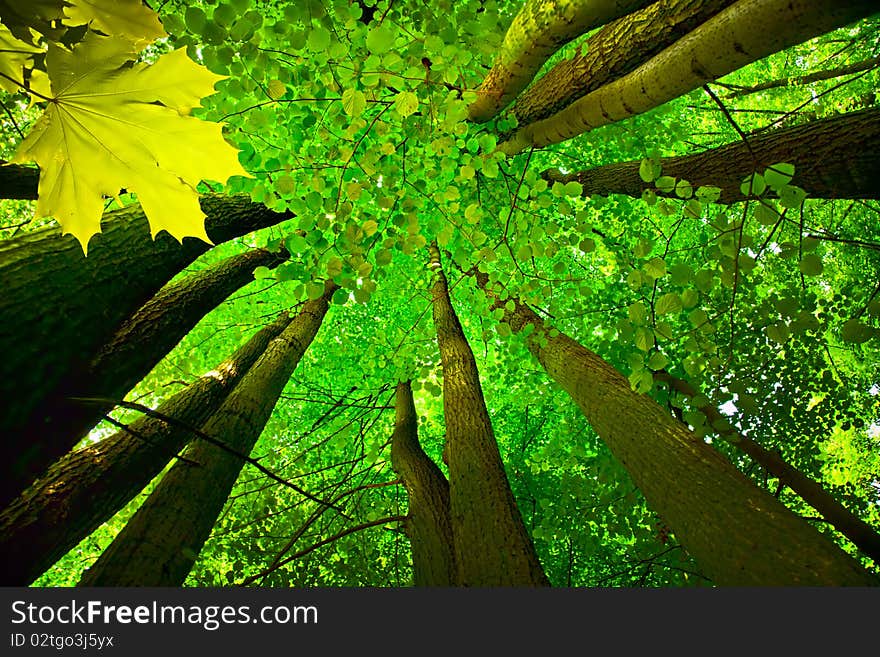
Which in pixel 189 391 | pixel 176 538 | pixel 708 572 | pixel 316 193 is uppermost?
pixel 189 391

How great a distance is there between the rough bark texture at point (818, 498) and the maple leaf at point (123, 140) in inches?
79.9

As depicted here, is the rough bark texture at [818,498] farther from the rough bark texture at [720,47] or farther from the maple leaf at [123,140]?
the maple leaf at [123,140]

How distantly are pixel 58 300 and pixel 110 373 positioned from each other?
45 centimetres

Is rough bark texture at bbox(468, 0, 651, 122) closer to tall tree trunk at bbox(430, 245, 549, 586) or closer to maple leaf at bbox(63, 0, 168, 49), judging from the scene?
maple leaf at bbox(63, 0, 168, 49)

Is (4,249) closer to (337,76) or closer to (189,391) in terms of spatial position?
(337,76)

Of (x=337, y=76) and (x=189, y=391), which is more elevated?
(x=337, y=76)

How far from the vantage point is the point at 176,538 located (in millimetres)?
2359

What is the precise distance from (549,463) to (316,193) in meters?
4.14

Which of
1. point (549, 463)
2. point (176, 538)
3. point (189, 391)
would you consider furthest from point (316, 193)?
point (549, 463)

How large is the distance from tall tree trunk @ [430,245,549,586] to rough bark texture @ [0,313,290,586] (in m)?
1.50

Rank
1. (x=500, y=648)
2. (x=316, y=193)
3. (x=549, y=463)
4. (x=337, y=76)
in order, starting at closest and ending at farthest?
1. (x=500, y=648)
2. (x=316, y=193)
3. (x=337, y=76)
4. (x=549, y=463)

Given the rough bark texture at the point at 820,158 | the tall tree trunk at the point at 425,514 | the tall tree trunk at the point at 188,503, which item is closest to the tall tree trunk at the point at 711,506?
the tall tree trunk at the point at 425,514

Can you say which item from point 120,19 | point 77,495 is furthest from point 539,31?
point 77,495

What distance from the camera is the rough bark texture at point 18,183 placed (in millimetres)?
2180
